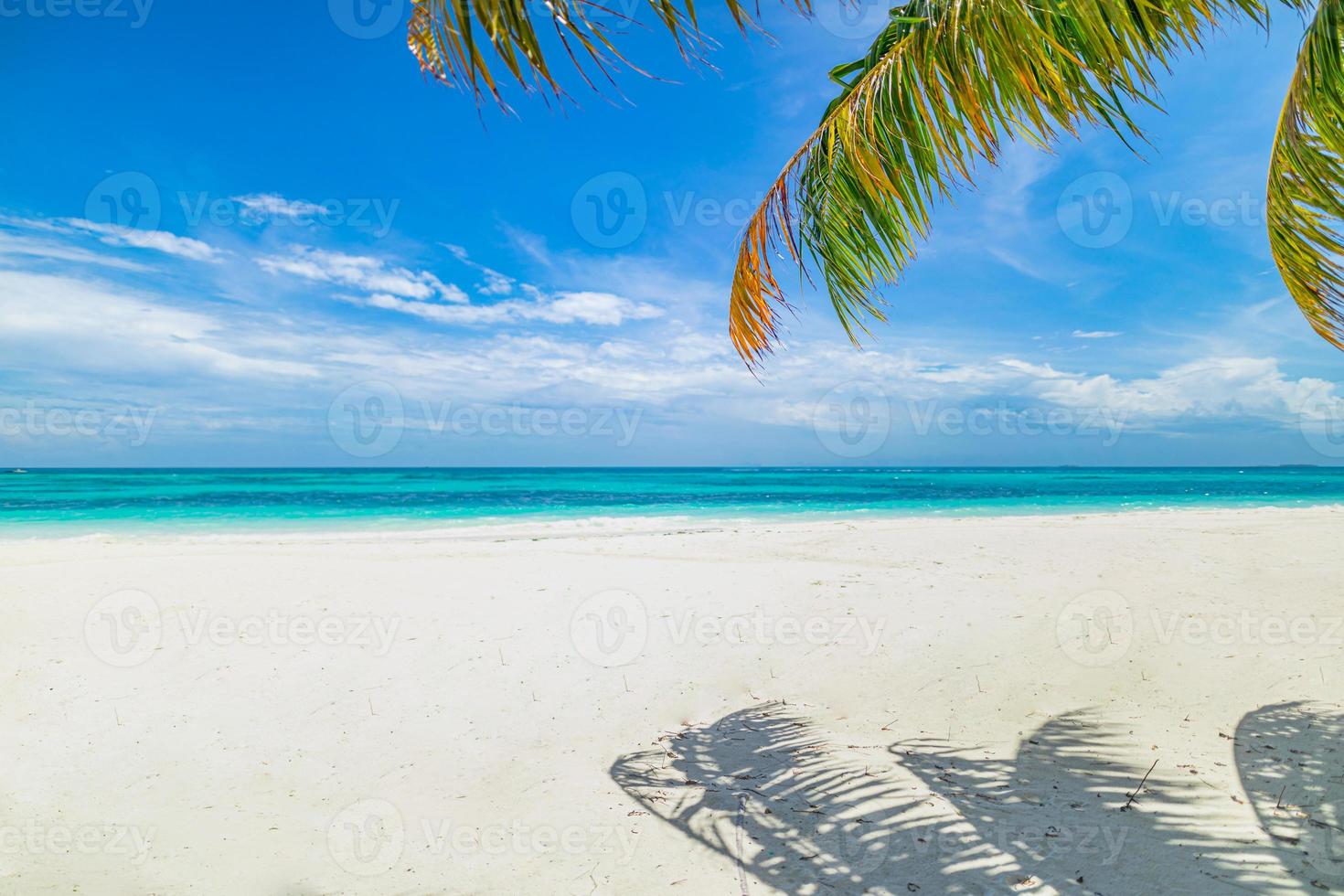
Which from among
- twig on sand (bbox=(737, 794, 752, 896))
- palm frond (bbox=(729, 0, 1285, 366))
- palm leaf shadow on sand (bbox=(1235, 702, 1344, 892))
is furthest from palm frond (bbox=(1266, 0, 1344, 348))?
twig on sand (bbox=(737, 794, 752, 896))

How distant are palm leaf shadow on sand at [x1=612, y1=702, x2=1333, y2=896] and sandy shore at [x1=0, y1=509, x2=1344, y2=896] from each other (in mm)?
Answer: 18

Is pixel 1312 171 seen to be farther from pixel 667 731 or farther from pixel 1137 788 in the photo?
pixel 667 731

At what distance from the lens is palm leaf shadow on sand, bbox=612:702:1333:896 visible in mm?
2762

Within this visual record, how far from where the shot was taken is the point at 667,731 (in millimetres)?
4562

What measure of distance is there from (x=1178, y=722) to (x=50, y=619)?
9952 millimetres

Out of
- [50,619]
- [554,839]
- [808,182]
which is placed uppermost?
[808,182]

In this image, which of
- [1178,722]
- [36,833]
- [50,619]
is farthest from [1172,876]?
[50,619]

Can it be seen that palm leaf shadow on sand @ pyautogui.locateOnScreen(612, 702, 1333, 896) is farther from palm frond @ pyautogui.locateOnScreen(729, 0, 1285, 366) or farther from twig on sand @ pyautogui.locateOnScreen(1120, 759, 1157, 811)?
palm frond @ pyautogui.locateOnScreen(729, 0, 1285, 366)

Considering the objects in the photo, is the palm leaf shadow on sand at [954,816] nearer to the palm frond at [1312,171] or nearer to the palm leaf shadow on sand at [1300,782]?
the palm leaf shadow on sand at [1300,782]

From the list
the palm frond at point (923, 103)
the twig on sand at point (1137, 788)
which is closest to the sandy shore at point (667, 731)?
the twig on sand at point (1137, 788)

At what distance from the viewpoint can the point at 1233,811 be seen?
3.21m

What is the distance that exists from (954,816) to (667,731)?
1.98m

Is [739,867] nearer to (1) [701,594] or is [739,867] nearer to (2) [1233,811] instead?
(2) [1233,811]

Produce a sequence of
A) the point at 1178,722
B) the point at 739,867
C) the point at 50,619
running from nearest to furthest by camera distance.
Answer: the point at 739,867, the point at 1178,722, the point at 50,619
